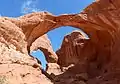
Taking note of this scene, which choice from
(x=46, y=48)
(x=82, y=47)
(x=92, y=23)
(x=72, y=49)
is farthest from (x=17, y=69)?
(x=46, y=48)

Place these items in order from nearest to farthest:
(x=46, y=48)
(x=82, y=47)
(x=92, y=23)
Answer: (x=92, y=23), (x=82, y=47), (x=46, y=48)

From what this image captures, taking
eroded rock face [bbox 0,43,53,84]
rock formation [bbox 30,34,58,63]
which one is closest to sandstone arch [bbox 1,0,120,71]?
eroded rock face [bbox 0,43,53,84]

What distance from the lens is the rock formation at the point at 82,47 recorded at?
42.4 ft

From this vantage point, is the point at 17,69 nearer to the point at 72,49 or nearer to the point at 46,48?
the point at 72,49

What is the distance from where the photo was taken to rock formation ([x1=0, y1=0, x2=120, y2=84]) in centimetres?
1294

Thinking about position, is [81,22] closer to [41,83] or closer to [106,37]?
[106,37]

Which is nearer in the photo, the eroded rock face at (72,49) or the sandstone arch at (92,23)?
the sandstone arch at (92,23)

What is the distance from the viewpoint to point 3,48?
46.1 feet

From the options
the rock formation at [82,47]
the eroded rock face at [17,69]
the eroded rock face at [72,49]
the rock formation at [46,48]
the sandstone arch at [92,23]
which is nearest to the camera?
the eroded rock face at [17,69]

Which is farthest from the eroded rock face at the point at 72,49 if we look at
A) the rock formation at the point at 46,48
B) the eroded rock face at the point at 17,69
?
the eroded rock face at the point at 17,69

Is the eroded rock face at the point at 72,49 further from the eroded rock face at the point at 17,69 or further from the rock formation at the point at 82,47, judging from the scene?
the eroded rock face at the point at 17,69

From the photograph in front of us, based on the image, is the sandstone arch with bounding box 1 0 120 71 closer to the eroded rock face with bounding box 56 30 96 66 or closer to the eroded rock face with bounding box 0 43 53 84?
the eroded rock face with bounding box 0 43 53 84

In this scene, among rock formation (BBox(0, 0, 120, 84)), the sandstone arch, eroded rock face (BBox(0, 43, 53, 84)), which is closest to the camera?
eroded rock face (BBox(0, 43, 53, 84))

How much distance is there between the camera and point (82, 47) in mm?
26984
